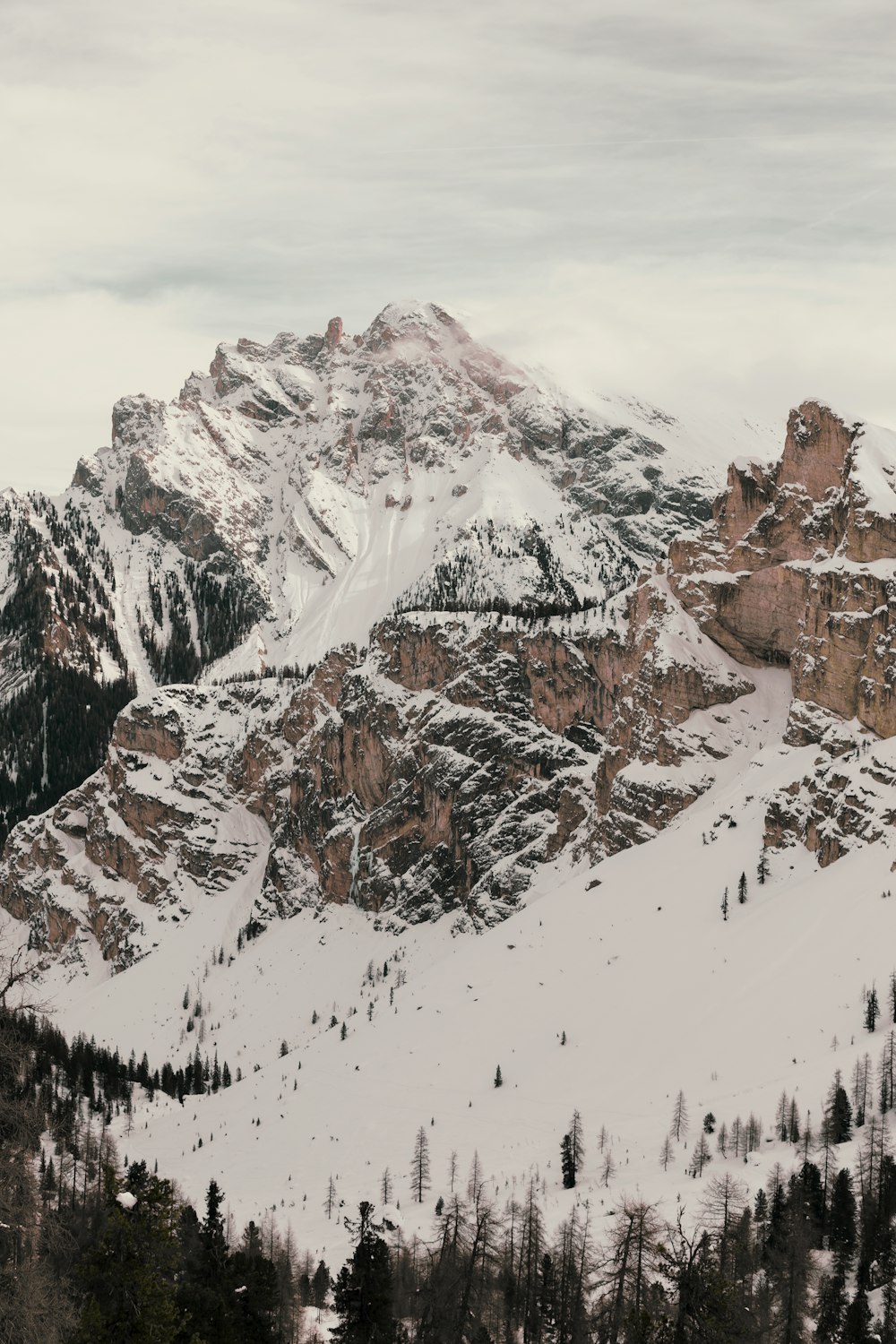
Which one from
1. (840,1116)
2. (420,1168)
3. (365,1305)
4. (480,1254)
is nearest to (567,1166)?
(420,1168)

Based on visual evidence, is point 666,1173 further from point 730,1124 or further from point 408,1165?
point 408,1165

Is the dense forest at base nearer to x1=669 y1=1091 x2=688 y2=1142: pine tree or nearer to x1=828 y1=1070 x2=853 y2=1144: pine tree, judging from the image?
x1=828 y1=1070 x2=853 y2=1144: pine tree

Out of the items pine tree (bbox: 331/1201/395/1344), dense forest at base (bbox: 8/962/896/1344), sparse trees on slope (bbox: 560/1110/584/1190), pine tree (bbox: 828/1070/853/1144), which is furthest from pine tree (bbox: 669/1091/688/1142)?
pine tree (bbox: 331/1201/395/1344)

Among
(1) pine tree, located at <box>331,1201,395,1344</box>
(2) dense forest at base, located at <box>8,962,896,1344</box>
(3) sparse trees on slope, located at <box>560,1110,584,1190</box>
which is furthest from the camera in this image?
(3) sparse trees on slope, located at <box>560,1110,584,1190</box>

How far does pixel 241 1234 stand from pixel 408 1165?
27.0 meters

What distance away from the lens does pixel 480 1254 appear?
94.9 m

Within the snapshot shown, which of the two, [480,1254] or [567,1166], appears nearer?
[480,1254]

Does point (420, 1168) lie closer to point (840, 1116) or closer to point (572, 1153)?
point (572, 1153)

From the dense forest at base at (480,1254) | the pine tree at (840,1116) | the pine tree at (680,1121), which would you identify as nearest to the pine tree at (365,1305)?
the dense forest at base at (480,1254)

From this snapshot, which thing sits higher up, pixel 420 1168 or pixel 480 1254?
pixel 420 1168

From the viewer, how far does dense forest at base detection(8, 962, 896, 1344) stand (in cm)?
6344

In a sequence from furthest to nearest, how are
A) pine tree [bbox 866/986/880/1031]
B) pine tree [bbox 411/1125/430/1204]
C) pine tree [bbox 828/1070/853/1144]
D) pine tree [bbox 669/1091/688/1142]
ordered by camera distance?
pine tree [bbox 866/986/880/1031]
pine tree [bbox 669/1091/688/1142]
pine tree [bbox 411/1125/430/1204]
pine tree [bbox 828/1070/853/1144]

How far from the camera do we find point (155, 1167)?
194 meters

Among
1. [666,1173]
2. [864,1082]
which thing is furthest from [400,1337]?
[864,1082]
